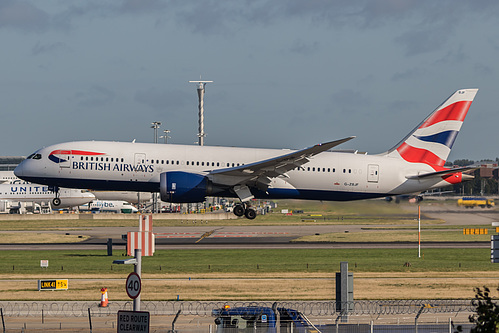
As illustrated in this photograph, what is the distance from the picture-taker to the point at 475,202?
65.6 meters

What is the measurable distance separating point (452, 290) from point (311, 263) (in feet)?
37.5

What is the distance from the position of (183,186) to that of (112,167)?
18.1 feet

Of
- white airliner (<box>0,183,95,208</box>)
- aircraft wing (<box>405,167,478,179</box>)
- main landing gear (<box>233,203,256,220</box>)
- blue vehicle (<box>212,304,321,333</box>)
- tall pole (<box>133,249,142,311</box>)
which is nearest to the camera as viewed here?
tall pole (<box>133,249,142,311</box>)

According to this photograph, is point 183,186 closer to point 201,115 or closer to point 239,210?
point 239,210

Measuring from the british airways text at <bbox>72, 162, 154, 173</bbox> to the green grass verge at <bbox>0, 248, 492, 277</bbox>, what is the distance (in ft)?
20.3

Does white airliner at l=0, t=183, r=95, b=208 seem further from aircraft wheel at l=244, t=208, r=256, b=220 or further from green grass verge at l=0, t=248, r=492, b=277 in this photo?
aircraft wheel at l=244, t=208, r=256, b=220

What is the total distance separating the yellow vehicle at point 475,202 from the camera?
214ft

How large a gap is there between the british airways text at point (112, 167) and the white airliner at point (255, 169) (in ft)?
0.19

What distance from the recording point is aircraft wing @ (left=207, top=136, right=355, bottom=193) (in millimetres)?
48844

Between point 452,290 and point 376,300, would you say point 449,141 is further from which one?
point 376,300

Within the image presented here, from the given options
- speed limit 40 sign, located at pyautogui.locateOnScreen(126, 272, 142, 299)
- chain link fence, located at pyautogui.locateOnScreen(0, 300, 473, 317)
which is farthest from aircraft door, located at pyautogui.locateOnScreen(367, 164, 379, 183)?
speed limit 40 sign, located at pyautogui.locateOnScreen(126, 272, 142, 299)

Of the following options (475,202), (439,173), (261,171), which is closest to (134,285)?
(261,171)

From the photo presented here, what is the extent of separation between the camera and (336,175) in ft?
173

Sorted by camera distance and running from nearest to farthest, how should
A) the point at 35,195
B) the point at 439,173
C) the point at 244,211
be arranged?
the point at 439,173 < the point at 244,211 < the point at 35,195
